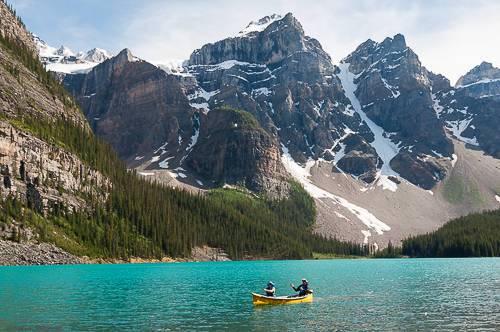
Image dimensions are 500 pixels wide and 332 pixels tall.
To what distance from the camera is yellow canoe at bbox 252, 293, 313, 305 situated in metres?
65.2

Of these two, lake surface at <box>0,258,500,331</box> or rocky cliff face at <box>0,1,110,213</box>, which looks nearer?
lake surface at <box>0,258,500,331</box>

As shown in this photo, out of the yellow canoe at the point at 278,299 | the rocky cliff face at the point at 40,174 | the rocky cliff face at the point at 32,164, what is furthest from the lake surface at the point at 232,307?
the rocky cliff face at the point at 32,164

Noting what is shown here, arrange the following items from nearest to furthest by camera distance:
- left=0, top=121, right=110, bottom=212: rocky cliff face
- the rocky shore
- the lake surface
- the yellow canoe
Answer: the lake surface, the yellow canoe, the rocky shore, left=0, top=121, right=110, bottom=212: rocky cliff face

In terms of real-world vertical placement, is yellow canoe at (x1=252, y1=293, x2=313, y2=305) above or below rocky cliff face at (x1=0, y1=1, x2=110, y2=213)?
below

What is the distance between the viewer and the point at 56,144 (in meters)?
186

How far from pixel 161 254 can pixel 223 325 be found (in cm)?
14432

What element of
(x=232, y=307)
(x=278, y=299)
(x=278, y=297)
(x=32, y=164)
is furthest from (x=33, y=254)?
(x=278, y=297)

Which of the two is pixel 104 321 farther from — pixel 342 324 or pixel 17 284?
pixel 17 284

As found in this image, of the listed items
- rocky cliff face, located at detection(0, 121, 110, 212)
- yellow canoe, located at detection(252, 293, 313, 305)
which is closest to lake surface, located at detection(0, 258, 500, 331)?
yellow canoe, located at detection(252, 293, 313, 305)

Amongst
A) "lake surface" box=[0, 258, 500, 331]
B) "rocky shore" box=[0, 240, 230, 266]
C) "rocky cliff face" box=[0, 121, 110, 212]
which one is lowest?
"lake surface" box=[0, 258, 500, 331]

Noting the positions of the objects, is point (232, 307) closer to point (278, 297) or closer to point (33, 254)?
point (278, 297)

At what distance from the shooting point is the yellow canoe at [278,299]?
6519 centimetres

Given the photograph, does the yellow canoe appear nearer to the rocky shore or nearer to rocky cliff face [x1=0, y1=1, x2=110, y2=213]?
the rocky shore

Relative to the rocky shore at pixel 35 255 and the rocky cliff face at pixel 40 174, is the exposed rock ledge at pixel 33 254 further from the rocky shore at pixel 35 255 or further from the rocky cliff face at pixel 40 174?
the rocky cliff face at pixel 40 174
